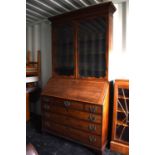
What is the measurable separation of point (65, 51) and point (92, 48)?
58 centimetres

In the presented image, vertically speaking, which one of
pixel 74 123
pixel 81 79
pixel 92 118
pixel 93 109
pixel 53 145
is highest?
pixel 81 79

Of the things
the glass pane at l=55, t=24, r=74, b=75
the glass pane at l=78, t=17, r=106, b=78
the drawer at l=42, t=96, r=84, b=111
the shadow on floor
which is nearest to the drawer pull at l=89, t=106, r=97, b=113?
the drawer at l=42, t=96, r=84, b=111

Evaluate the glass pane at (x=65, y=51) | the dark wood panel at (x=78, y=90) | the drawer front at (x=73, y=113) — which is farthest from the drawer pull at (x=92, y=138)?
the glass pane at (x=65, y=51)

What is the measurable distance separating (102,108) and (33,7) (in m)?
2.21

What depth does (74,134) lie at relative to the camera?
215 cm

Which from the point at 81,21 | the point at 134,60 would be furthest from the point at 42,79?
the point at 134,60

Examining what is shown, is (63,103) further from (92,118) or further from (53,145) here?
(53,145)

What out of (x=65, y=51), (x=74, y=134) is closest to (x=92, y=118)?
(x=74, y=134)

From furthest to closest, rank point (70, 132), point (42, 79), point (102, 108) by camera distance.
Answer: point (42, 79), point (70, 132), point (102, 108)

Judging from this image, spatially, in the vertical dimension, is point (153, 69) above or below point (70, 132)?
above
